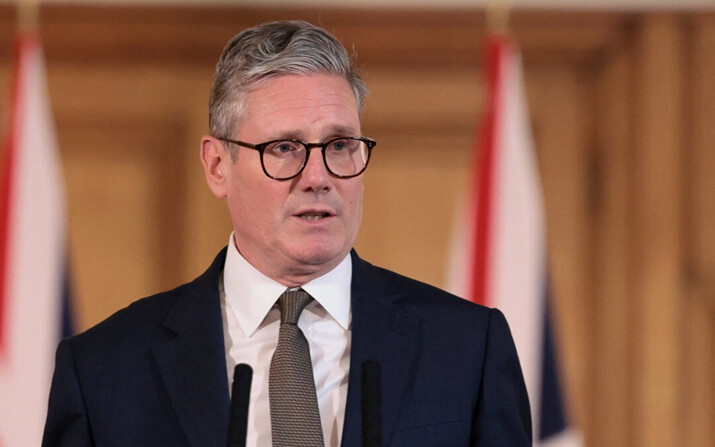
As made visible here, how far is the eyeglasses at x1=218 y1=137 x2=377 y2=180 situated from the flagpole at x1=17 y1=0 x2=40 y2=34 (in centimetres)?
203

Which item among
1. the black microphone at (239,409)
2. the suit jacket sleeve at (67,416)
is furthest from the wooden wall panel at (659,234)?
the black microphone at (239,409)

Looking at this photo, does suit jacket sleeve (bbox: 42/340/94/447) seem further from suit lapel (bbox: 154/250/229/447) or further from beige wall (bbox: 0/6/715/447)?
beige wall (bbox: 0/6/715/447)

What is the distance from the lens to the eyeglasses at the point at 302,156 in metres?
1.45

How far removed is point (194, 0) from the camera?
333 cm

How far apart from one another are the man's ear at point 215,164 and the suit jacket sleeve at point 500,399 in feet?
1.51

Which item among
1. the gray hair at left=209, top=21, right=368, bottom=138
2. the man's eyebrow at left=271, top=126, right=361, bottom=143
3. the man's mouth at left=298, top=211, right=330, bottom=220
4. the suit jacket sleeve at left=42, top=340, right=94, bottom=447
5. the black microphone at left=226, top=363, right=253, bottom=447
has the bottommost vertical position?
the suit jacket sleeve at left=42, top=340, right=94, bottom=447

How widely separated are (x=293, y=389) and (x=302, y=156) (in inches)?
12.8

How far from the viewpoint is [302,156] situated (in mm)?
1465

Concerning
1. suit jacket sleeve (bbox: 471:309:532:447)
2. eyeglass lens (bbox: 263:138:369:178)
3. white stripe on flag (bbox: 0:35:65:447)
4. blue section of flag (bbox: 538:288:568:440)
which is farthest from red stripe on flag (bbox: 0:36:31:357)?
suit jacket sleeve (bbox: 471:309:532:447)

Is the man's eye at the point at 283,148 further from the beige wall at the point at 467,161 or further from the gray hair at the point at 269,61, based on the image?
the beige wall at the point at 467,161

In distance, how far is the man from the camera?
56.7 inches

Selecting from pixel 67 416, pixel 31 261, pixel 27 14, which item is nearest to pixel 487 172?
pixel 31 261

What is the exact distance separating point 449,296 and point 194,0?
2.03 m

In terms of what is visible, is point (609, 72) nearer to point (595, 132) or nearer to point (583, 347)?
point (595, 132)
